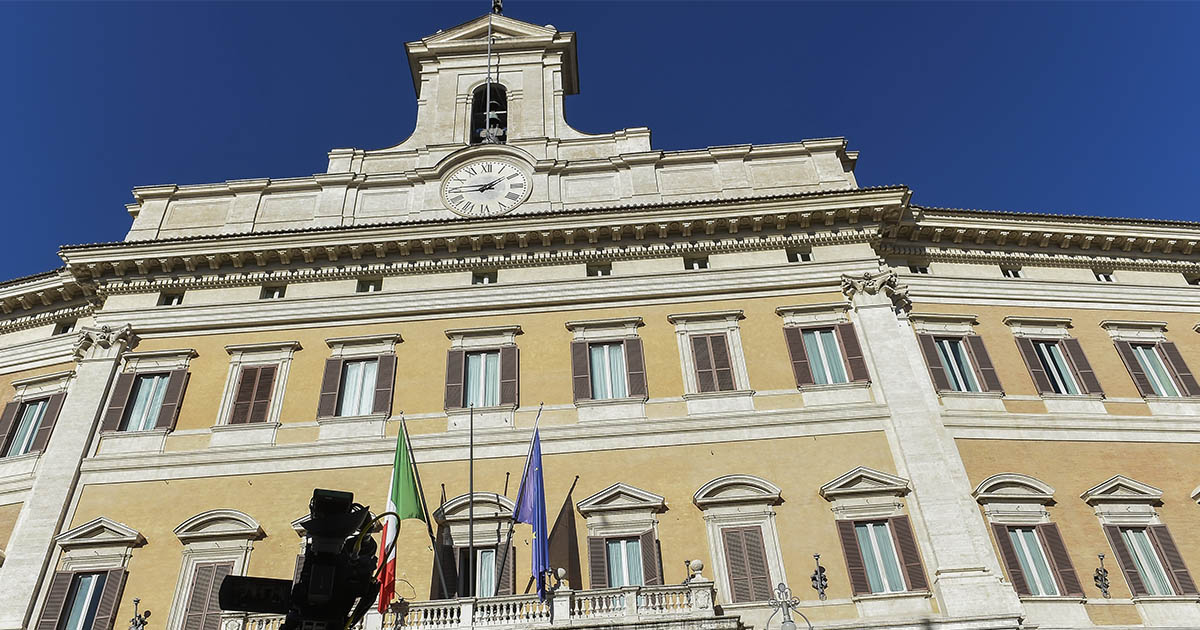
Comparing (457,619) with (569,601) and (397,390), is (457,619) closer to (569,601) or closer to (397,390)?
(569,601)

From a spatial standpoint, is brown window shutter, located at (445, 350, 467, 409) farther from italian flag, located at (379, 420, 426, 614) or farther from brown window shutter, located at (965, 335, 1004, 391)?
brown window shutter, located at (965, 335, 1004, 391)

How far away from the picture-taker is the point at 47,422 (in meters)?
18.9

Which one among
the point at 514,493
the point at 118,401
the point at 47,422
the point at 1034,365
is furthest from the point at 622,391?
the point at 47,422

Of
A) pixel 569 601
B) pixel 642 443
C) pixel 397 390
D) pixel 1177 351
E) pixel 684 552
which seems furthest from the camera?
pixel 1177 351

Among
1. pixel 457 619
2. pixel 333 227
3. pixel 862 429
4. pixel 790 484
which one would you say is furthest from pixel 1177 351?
pixel 333 227

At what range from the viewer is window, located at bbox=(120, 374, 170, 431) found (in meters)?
18.4

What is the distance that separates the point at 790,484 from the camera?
1661cm

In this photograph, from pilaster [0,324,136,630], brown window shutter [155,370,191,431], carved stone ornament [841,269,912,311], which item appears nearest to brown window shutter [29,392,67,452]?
pilaster [0,324,136,630]

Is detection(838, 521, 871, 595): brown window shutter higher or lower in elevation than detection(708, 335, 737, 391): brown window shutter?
lower

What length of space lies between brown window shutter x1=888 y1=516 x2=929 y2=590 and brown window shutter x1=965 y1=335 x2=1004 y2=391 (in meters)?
4.34

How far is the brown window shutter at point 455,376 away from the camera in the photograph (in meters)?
18.1

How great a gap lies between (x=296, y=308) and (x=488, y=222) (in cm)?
465

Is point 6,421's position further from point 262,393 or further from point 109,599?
point 109,599

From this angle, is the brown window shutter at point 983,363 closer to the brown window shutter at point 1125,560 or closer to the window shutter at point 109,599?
the brown window shutter at point 1125,560
